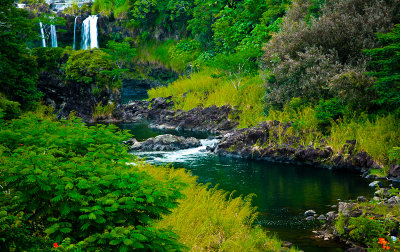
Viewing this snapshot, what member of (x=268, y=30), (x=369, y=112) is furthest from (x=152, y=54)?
(x=369, y=112)

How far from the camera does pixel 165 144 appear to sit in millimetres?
20328

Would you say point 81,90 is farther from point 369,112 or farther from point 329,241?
point 329,241

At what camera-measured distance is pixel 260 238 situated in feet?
24.2

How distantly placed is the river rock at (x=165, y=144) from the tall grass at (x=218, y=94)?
4.32 meters

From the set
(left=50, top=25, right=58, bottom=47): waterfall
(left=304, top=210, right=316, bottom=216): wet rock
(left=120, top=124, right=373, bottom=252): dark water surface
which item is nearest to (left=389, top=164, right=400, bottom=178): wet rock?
(left=120, top=124, right=373, bottom=252): dark water surface

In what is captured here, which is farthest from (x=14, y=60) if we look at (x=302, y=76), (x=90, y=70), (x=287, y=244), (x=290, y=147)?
(x=287, y=244)

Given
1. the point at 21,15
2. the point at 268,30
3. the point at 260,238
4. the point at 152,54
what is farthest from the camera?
the point at 152,54

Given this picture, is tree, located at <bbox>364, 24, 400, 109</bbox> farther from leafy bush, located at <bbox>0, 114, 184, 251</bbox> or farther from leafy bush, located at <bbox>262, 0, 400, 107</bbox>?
leafy bush, located at <bbox>0, 114, 184, 251</bbox>

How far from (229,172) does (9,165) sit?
1108 centimetres

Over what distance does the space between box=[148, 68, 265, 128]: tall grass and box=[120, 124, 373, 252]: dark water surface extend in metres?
6.53

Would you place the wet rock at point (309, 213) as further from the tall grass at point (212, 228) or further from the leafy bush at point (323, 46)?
the leafy bush at point (323, 46)

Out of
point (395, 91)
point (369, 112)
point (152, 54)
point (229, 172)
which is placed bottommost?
point (229, 172)

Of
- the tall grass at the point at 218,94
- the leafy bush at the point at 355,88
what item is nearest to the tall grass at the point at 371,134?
the leafy bush at the point at 355,88

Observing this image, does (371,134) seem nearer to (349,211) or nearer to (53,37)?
(349,211)
